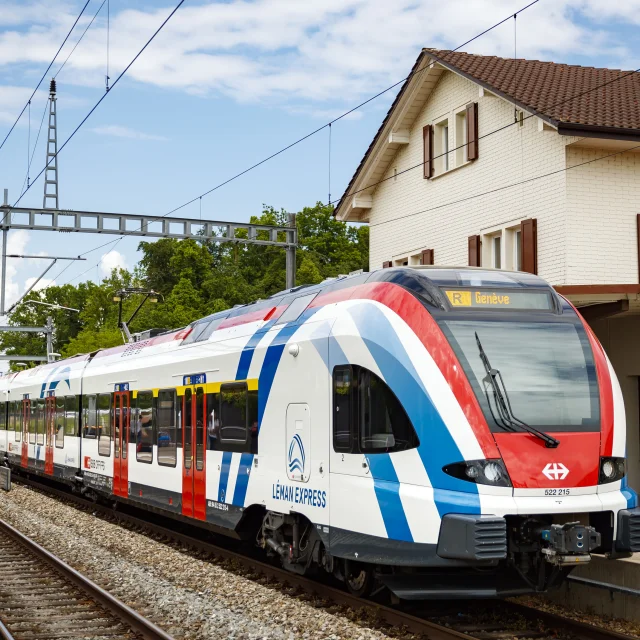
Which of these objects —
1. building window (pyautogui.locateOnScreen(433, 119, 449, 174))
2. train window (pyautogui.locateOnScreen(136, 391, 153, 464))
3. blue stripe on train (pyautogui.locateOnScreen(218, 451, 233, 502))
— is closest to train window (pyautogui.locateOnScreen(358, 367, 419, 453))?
blue stripe on train (pyautogui.locateOnScreen(218, 451, 233, 502))

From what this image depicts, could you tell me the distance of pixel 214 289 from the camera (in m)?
63.6

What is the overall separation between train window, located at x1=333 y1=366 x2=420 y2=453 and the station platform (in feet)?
7.74

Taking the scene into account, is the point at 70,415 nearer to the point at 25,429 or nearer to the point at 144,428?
the point at 25,429

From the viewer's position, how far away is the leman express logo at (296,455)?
10305 mm

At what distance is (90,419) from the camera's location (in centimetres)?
1970

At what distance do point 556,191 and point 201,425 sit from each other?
28.6 ft

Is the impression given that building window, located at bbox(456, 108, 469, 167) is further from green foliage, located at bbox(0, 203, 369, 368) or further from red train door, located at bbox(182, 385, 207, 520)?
green foliage, located at bbox(0, 203, 369, 368)

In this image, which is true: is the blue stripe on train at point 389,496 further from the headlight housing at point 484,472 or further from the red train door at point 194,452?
the red train door at point 194,452

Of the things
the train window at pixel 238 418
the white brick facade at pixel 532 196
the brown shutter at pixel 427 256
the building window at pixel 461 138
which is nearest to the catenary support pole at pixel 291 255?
the white brick facade at pixel 532 196

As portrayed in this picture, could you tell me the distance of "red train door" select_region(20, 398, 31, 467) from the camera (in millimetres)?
26219

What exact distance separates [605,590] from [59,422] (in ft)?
50.7

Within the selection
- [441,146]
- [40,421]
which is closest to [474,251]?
[441,146]

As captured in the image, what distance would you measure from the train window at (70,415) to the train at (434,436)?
9873 mm

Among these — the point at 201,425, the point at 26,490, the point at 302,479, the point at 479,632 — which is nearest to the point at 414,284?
the point at 302,479
